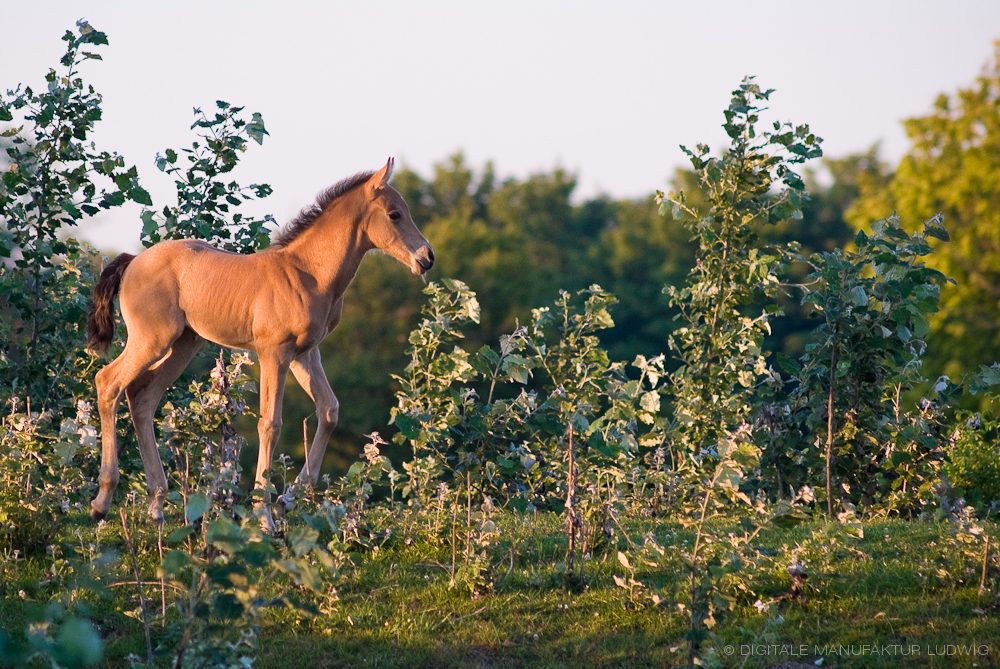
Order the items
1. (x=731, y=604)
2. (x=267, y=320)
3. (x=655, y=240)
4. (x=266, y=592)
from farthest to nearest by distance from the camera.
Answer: (x=655, y=240) → (x=267, y=320) → (x=266, y=592) → (x=731, y=604)

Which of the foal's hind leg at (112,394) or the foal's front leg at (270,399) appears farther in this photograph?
the foal's hind leg at (112,394)

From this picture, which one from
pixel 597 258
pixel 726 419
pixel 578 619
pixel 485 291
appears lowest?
pixel 578 619

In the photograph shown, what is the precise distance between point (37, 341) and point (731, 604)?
6297 mm

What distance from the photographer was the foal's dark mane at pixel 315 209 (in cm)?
871

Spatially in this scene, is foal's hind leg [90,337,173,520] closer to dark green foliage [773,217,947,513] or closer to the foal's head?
the foal's head

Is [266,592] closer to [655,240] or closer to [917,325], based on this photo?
[917,325]

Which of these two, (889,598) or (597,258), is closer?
(889,598)

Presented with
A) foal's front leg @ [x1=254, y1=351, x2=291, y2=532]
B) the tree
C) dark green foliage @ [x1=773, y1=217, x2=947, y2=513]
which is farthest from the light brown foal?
the tree

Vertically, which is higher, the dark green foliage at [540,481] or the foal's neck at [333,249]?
the foal's neck at [333,249]

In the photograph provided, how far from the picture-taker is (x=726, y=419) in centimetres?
997

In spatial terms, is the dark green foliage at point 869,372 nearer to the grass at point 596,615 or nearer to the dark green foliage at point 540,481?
the dark green foliage at point 540,481

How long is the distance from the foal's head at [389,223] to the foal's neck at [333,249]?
125mm

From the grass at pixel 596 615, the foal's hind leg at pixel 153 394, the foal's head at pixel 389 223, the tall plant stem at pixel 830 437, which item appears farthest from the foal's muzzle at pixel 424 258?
the tall plant stem at pixel 830 437

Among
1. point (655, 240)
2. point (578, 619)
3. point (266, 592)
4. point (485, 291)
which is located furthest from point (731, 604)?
point (655, 240)
